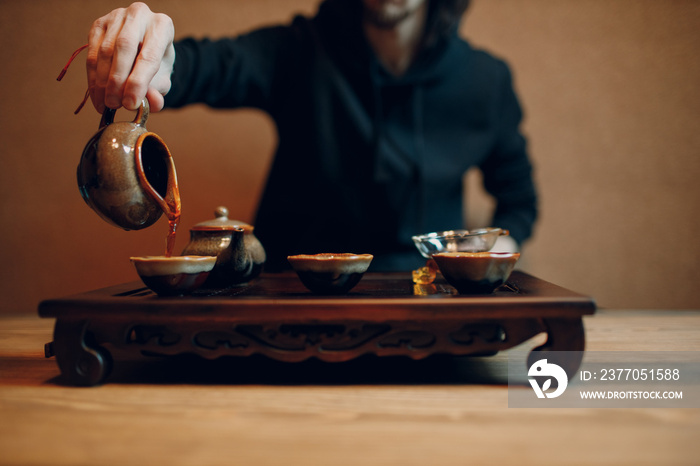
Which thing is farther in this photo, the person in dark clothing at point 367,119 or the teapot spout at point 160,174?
the person in dark clothing at point 367,119

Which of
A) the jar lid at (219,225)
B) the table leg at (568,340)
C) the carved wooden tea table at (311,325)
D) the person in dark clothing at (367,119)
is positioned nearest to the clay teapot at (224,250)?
the jar lid at (219,225)

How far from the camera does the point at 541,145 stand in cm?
184

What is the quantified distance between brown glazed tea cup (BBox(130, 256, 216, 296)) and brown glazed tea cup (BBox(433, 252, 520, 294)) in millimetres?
380

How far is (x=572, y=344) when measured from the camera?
2.13ft

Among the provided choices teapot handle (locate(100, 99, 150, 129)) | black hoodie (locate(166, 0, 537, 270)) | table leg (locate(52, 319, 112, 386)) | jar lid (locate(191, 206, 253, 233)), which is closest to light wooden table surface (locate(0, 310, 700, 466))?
table leg (locate(52, 319, 112, 386))

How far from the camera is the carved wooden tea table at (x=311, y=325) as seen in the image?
647 mm

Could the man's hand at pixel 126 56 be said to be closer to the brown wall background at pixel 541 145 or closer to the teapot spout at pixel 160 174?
the teapot spout at pixel 160 174

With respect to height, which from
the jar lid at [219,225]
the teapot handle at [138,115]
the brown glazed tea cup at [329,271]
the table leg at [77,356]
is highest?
the teapot handle at [138,115]

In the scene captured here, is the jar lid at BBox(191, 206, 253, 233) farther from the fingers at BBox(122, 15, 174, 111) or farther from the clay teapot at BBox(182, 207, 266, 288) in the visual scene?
the fingers at BBox(122, 15, 174, 111)

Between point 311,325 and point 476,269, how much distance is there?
26cm

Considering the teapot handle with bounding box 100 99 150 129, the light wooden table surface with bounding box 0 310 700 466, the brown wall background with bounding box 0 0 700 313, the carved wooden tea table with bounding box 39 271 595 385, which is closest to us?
the light wooden table surface with bounding box 0 310 700 466

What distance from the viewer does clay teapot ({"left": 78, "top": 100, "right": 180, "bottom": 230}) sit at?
0.69 m

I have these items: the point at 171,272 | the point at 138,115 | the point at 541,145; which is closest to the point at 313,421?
the point at 171,272

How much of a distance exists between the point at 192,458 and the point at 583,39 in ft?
6.53
